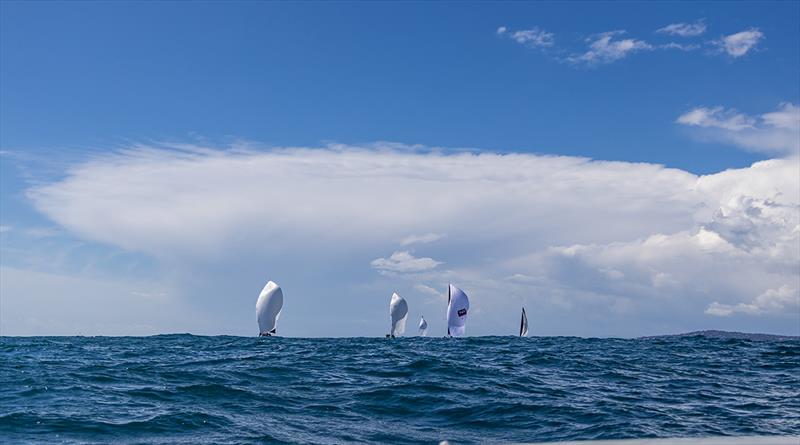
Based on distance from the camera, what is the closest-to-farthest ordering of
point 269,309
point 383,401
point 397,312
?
1. point 383,401
2. point 269,309
3. point 397,312

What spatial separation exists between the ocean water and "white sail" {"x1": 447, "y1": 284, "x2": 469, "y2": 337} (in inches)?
2410

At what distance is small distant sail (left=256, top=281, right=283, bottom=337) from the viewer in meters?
82.6

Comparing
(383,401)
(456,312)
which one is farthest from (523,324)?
(383,401)

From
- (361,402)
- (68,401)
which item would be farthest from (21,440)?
(361,402)

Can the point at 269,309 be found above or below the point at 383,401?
above

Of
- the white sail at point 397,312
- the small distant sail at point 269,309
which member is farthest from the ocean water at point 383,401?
the white sail at point 397,312

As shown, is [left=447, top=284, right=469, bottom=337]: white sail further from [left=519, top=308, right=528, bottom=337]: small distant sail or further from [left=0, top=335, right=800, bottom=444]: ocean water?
[left=0, top=335, right=800, bottom=444]: ocean water

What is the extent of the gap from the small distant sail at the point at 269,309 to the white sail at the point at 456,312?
21.3 metres

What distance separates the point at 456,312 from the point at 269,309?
923 inches

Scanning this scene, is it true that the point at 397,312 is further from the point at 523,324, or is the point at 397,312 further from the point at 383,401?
the point at 383,401

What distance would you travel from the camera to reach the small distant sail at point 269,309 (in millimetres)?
82625

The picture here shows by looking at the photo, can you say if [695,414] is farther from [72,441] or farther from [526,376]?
[72,441]

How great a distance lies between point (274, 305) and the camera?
82.9 m

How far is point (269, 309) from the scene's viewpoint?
272 feet
